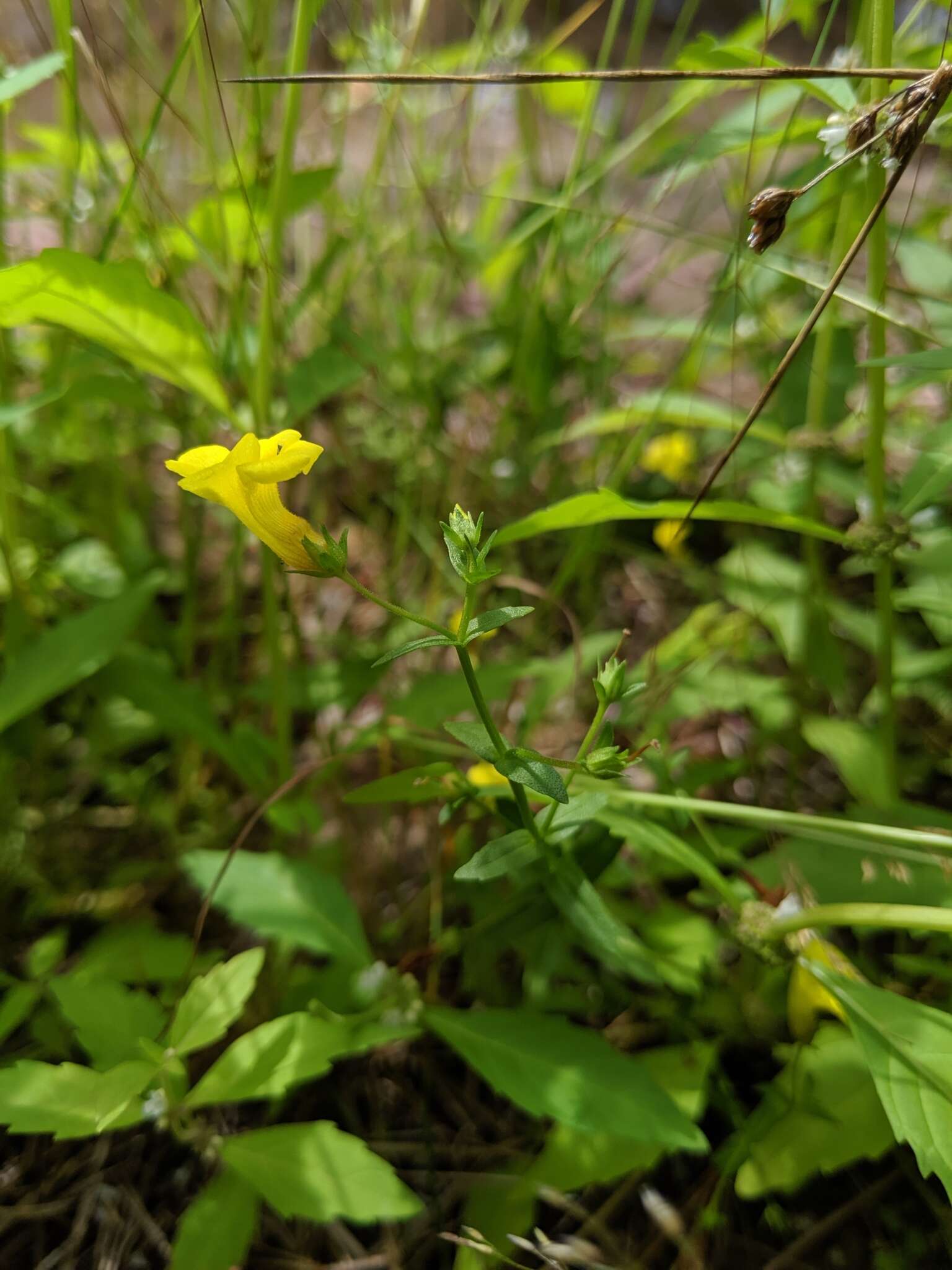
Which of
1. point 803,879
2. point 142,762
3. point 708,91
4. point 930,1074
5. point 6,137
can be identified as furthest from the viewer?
point 6,137

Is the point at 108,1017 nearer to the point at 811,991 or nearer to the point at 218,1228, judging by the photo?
the point at 218,1228

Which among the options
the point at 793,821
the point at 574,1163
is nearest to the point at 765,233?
the point at 793,821

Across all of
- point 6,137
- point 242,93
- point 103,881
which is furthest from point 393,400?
point 6,137

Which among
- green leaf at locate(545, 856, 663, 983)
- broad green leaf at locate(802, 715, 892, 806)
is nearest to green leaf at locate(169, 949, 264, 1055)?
green leaf at locate(545, 856, 663, 983)

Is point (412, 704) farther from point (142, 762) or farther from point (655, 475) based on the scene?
point (655, 475)

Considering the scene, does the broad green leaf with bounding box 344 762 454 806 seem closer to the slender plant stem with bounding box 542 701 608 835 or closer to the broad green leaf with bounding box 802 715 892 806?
the slender plant stem with bounding box 542 701 608 835

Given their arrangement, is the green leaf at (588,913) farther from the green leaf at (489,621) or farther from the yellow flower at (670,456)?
the yellow flower at (670,456)
